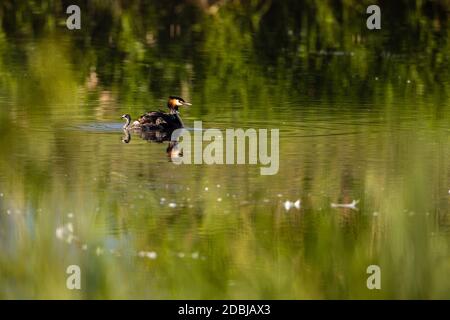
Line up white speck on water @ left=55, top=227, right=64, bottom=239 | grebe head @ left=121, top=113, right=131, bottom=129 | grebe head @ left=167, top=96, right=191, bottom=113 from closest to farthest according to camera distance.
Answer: white speck on water @ left=55, top=227, right=64, bottom=239 < grebe head @ left=121, top=113, right=131, bottom=129 < grebe head @ left=167, top=96, right=191, bottom=113

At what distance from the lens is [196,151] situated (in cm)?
1012

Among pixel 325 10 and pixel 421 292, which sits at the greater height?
pixel 325 10

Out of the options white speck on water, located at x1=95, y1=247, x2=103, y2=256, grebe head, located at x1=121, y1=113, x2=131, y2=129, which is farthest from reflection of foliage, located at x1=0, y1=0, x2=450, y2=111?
white speck on water, located at x1=95, y1=247, x2=103, y2=256

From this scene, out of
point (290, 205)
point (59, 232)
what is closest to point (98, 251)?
point (59, 232)

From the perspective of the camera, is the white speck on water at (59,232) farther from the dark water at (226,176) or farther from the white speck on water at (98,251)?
the white speck on water at (98,251)

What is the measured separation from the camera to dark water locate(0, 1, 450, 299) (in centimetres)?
731

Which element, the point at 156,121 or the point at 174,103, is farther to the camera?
the point at 174,103

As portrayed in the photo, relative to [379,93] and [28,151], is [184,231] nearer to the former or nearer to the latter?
[28,151]

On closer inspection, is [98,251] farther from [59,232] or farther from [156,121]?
[156,121]

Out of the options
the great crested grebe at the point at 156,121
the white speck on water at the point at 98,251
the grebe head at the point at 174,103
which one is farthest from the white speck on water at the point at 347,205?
the grebe head at the point at 174,103

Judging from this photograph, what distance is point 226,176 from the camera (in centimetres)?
931

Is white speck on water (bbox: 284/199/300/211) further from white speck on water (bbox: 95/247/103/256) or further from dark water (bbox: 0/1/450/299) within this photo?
white speck on water (bbox: 95/247/103/256)

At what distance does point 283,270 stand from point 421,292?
0.74m
